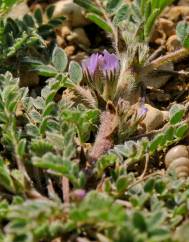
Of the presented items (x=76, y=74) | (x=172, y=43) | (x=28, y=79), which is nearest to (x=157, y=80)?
(x=172, y=43)

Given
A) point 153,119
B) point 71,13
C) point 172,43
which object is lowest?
point 153,119

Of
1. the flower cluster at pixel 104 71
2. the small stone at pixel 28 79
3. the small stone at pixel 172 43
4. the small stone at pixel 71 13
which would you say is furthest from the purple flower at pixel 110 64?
the small stone at pixel 71 13

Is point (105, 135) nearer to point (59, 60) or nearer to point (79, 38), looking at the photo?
point (59, 60)

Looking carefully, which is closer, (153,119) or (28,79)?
(153,119)

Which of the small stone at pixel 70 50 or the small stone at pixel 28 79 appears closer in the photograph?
the small stone at pixel 28 79

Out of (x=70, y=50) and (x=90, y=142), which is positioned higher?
(x=70, y=50)

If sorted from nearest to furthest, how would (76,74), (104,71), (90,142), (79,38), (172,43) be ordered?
(104,71), (90,142), (76,74), (172,43), (79,38)

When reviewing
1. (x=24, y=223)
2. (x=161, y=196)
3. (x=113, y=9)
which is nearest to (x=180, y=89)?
(x=113, y=9)

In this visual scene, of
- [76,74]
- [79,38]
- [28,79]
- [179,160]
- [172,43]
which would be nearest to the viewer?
[179,160]

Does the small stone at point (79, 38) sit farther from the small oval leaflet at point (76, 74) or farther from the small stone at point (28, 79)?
the small oval leaflet at point (76, 74)
